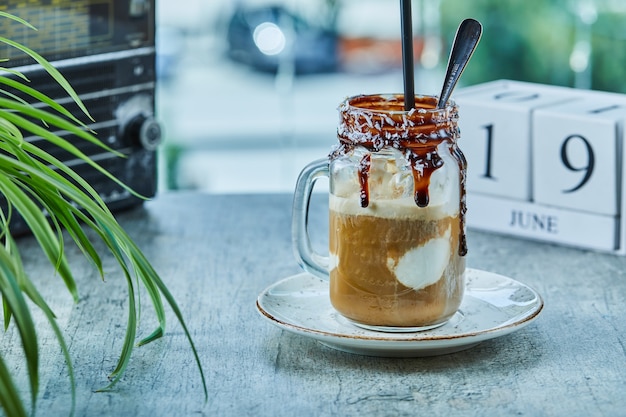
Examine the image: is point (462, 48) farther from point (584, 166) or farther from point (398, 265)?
point (584, 166)

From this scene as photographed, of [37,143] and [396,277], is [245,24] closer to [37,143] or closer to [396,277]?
[37,143]

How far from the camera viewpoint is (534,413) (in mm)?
744

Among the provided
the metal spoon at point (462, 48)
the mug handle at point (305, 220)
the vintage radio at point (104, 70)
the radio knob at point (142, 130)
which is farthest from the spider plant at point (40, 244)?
the radio knob at point (142, 130)

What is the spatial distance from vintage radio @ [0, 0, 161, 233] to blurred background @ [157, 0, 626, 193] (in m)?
1.53

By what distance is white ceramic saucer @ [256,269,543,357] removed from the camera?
2.65 ft

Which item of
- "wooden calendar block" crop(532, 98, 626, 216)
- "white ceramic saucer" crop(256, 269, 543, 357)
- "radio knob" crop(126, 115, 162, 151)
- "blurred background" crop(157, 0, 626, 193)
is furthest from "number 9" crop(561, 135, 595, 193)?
"blurred background" crop(157, 0, 626, 193)

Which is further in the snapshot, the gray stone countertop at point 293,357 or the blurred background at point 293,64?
the blurred background at point 293,64

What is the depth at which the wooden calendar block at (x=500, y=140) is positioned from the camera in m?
1.25

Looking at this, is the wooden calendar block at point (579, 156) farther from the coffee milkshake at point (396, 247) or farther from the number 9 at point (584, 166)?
the coffee milkshake at point (396, 247)

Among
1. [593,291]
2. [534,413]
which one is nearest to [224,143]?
[593,291]

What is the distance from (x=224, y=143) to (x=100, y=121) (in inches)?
71.5

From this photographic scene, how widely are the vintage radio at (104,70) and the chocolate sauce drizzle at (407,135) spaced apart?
20.3 inches

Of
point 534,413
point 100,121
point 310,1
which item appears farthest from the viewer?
point 310,1

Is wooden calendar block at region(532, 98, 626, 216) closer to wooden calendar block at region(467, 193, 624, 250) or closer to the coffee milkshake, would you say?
wooden calendar block at region(467, 193, 624, 250)
